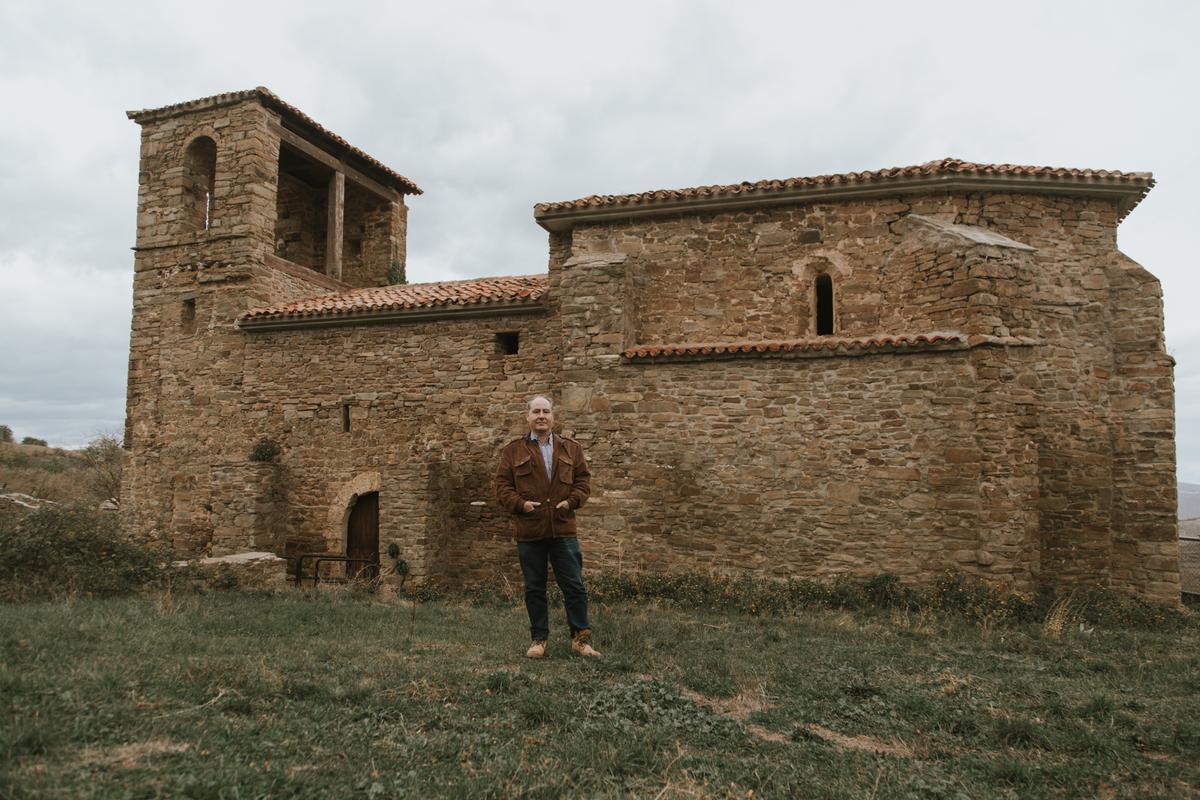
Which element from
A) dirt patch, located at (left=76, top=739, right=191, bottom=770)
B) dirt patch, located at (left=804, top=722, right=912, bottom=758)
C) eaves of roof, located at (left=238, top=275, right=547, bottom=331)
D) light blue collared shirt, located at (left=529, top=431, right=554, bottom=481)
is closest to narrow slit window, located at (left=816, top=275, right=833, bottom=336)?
eaves of roof, located at (left=238, top=275, right=547, bottom=331)

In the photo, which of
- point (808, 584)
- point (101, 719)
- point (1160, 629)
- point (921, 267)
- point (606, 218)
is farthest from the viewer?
point (606, 218)

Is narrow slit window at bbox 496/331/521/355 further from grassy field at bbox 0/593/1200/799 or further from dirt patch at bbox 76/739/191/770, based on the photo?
dirt patch at bbox 76/739/191/770

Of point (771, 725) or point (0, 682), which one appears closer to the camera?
point (0, 682)

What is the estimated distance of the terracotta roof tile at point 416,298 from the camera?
1209 cm

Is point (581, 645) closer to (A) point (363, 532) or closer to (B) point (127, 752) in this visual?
(B) point (127, 752)

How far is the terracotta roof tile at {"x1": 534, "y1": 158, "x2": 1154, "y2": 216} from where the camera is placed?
991cm

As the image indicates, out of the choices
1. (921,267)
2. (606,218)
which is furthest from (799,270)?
(606,218)

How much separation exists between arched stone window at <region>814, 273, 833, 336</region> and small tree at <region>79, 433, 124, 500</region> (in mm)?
20086

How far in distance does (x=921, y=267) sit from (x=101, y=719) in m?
10.2

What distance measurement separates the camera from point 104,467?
2236 cm

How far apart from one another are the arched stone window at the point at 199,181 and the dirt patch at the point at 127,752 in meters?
13.5

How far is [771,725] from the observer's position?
4.36 m

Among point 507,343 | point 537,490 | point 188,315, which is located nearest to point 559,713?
point 537,490

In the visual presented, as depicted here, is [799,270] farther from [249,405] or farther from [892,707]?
[249,405]
